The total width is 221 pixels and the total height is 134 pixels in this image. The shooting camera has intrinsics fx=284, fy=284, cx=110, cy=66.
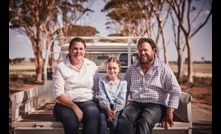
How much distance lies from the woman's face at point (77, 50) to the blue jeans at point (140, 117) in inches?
26.9

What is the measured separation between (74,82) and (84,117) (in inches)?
14.4

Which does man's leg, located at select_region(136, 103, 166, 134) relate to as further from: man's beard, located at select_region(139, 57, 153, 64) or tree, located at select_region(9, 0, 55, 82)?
tree, located at select_region(9, 0, 55, 82)

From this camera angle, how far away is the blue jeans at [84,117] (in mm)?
2436

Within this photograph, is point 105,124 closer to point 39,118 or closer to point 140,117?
point 140,117

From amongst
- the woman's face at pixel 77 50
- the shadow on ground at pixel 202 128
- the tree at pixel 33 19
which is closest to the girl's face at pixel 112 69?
the woman's face at pixel 77 50

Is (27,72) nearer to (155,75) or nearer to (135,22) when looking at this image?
(155,75)

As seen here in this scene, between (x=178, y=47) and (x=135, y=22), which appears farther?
(x=135, y=22)

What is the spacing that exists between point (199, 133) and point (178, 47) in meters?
10.3

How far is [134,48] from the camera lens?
537cm

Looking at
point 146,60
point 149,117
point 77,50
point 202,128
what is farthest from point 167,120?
point 202,128

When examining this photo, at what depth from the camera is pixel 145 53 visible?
2752mm

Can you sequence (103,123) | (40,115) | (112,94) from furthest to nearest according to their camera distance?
1. (40,115)
2. (112,94)
3. (103,123)

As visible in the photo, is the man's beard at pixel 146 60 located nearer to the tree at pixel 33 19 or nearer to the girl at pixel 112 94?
the girl at pixel 112 94
